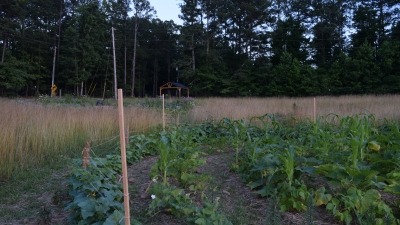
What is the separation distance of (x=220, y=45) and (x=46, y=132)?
34.3 m

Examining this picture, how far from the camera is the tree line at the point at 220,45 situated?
31141mm

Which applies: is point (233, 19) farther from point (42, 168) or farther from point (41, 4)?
point (42, 168)

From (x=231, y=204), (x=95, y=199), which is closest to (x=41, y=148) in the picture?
(x=95, y=199)

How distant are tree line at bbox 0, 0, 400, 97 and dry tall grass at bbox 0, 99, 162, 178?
25210mm

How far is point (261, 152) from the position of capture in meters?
3.96

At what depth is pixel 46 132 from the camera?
607 cm

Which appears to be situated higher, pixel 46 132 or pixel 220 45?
pixel 220 45

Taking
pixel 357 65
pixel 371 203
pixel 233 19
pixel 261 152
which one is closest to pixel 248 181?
pixel 261 152

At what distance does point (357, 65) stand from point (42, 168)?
28894mm

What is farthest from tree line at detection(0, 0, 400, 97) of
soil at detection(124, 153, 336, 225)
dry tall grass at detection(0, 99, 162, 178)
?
soil at detection(124, 153, 336, 225)

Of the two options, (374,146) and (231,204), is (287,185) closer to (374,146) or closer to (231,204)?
(231,204)

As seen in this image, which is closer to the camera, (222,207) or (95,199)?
(95,199)

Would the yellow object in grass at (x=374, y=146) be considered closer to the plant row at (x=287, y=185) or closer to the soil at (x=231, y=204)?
the plant row at (x=287, y=185)

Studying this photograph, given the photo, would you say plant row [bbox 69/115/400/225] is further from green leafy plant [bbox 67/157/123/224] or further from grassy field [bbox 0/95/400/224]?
grassy field [bbox 0/95/400/224]
